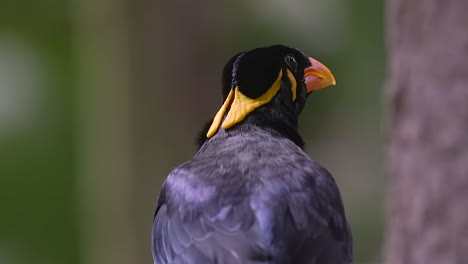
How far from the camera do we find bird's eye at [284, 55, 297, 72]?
3.08 m

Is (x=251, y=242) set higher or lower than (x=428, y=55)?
lower

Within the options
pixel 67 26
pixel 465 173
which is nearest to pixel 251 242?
pixel 465 173

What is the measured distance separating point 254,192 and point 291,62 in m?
0.79

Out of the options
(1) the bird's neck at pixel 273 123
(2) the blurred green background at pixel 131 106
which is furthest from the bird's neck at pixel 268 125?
(2) the blurred green background at pixel 131 106

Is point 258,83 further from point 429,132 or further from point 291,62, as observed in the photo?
point 429,132

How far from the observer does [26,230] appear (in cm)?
625

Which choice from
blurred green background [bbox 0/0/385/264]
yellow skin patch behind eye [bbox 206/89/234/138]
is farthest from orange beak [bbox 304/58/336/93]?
blurred green background [bbox 0/0/385/264]

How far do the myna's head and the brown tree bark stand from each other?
136cm

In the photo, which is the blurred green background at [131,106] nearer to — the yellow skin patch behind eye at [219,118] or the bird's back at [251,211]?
Answer: the yellow skin patch behind eye at [219,118]

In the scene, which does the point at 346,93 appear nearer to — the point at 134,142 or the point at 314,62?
the point at 134,142

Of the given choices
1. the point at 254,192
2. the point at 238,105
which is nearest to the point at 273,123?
A: the point at 238,105

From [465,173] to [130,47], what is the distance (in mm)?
4265

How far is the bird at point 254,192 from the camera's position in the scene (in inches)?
91.7

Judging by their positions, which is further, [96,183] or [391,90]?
[96,183]
